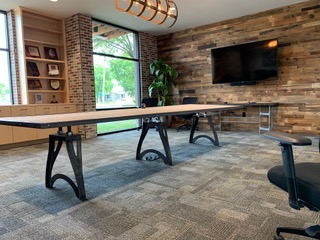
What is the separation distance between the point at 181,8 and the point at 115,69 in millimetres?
2320

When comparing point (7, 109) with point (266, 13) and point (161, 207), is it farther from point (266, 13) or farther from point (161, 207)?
point (266, 13)

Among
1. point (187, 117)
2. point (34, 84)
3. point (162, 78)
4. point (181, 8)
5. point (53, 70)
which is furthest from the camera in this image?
point (162, 78)

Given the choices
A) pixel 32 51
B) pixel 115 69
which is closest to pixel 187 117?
pixel 115 69

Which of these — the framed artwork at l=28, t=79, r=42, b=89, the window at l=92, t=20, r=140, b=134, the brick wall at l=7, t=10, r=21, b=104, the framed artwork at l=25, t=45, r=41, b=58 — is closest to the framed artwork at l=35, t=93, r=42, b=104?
the framed artwork at l=28, t=79, r=42, b=89

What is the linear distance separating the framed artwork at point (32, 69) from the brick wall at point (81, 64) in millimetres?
692

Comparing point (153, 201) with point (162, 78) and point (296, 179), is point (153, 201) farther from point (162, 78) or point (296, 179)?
point (162, 78)

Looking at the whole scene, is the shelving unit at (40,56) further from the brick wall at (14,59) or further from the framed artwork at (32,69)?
the brick wall at (14,59)

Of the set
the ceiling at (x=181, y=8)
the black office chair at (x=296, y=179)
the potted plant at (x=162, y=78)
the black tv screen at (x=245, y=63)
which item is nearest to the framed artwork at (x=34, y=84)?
the ceiling at (x=181, y=8)

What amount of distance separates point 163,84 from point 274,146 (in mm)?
3600

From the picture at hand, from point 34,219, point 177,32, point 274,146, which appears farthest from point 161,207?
point 177,32

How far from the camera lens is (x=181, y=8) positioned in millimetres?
5301

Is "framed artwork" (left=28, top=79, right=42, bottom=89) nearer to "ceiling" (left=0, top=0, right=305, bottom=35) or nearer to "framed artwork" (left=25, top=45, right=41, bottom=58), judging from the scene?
"framed artwork" (left=25, top=45, right=41, bottom=58)

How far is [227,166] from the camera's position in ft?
10.1

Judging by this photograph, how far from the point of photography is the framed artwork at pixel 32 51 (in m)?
5.27
